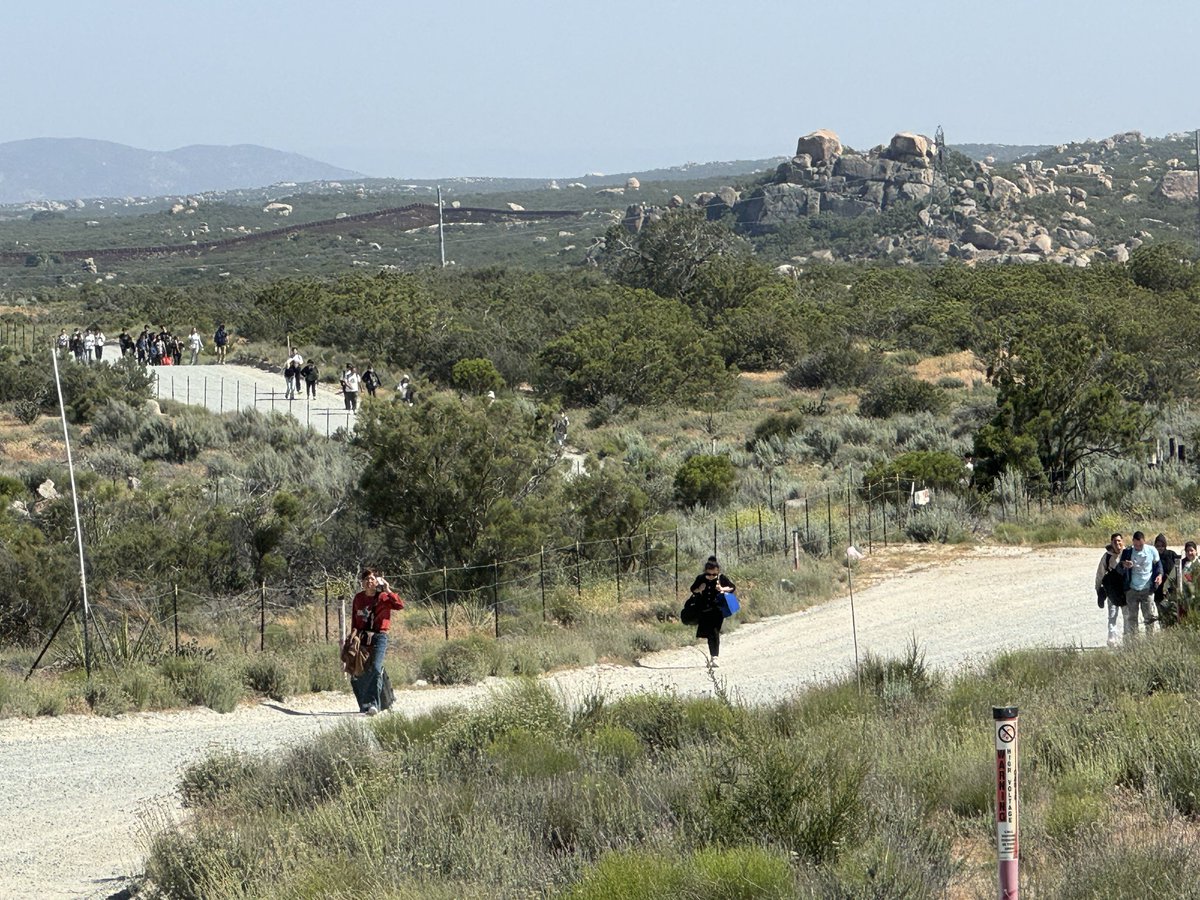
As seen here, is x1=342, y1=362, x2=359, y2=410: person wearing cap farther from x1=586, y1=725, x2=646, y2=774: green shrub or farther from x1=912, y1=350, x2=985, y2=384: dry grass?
x1=586, y1=725, x2=646, y2=774: green shrub

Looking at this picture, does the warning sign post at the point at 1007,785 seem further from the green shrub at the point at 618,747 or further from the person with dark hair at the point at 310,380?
the person with dark hair at the point at 310,380

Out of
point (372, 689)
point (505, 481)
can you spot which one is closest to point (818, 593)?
point (505, 481)

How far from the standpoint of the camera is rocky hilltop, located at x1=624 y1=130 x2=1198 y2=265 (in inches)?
5197

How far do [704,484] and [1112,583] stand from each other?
45.7 ft

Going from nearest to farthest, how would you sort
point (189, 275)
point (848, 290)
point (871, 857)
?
point (871, 857)
point (848, 290)
point (189, 275)

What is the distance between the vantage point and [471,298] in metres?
70.6

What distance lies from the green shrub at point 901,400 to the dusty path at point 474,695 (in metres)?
18.6

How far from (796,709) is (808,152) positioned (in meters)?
167

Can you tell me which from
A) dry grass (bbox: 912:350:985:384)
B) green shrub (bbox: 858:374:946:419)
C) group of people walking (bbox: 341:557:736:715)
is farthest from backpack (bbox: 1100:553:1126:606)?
dry grass (bbox: 912:350:985:384)

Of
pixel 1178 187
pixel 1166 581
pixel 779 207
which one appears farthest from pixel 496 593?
pixel 1178 187

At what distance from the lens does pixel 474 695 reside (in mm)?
14828

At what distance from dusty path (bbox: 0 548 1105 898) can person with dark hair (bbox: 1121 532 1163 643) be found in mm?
915

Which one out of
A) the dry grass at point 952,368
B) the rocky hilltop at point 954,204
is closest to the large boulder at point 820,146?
the rocky hilltop at point 954,204

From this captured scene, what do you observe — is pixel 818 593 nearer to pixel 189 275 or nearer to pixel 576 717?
pixel 576 717
